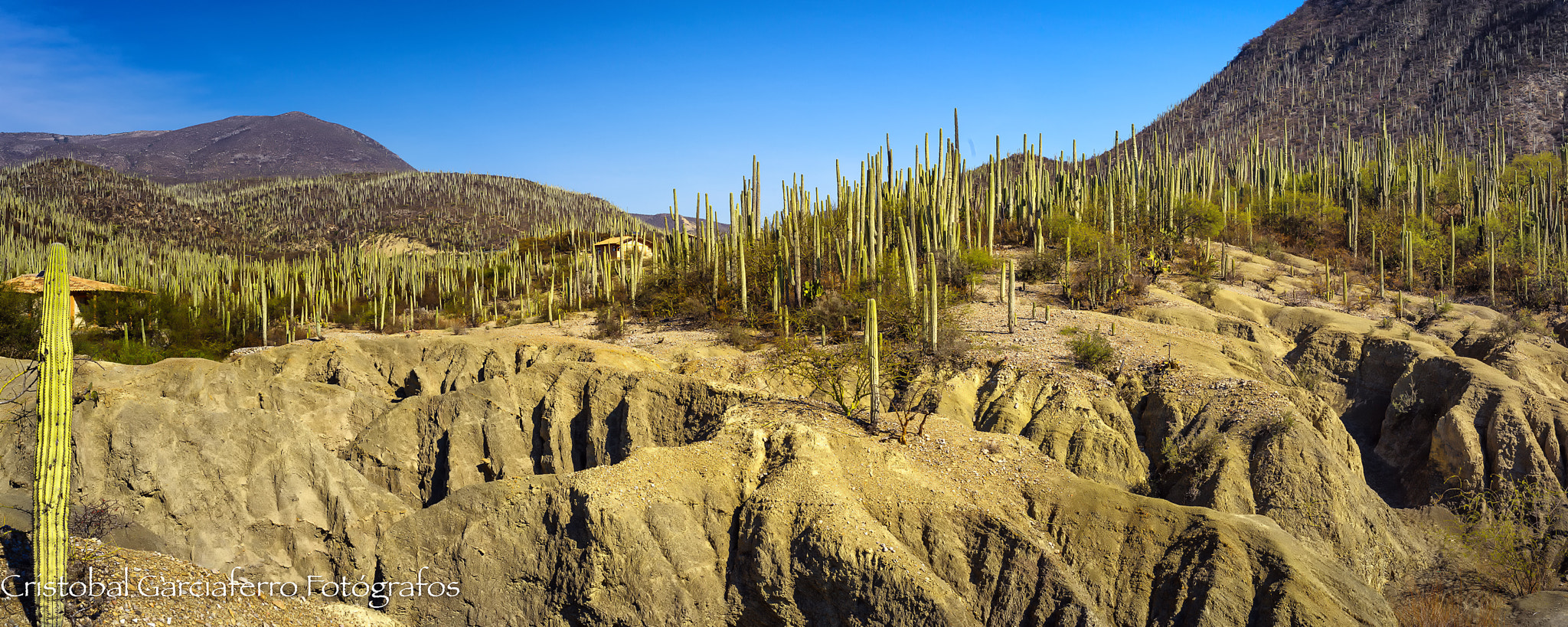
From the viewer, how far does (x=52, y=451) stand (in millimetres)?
7098

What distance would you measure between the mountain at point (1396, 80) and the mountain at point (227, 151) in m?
142

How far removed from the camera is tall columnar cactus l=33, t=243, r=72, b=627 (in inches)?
276

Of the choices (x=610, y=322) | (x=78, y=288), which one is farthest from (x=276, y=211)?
(x=610, y=322)

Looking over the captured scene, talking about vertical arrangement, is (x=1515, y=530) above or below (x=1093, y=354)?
below

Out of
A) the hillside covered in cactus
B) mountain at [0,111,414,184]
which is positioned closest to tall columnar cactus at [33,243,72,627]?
the hillside covered in cactus

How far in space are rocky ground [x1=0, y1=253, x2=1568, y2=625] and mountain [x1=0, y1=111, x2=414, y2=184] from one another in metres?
160

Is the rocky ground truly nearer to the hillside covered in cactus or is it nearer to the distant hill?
the hillside covered in cactus

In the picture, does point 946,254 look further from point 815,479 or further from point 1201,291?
point 815,479

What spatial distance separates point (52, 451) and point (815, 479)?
7.27 m

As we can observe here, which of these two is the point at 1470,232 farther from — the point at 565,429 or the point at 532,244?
the point at 532,244

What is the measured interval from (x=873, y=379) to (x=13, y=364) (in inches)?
517

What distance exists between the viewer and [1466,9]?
6919 centimetres

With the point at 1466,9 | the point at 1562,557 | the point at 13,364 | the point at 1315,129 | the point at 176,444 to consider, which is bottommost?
the point at 1562,557

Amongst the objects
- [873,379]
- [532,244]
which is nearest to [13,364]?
[873,379]
